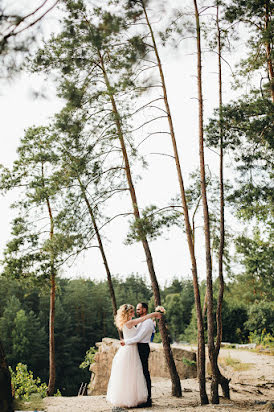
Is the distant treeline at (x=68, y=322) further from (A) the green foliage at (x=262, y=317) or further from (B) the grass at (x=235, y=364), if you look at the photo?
(B) the grass at (x=235, y=364)

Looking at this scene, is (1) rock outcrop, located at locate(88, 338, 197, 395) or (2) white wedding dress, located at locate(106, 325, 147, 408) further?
(1) rock outcrop, located at locate(88, 338, 197, 395)

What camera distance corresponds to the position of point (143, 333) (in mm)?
5906

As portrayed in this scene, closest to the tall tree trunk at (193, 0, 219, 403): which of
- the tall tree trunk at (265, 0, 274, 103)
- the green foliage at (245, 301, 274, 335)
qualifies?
the tall tree trunk at (265, 0, 274, 103)

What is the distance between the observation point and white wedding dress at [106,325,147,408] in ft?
18.9

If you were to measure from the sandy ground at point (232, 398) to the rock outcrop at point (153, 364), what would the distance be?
1.61 m

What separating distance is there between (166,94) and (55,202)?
6.50 m

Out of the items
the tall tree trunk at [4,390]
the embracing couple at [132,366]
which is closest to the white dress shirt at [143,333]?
the embracing couple at [132,366]

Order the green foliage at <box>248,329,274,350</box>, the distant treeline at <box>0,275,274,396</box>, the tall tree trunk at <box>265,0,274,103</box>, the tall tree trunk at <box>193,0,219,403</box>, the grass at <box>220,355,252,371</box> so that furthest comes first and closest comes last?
the distant treeline at <box>0,275,274,396</box> < the green foliage at <box>248,329,274,350</box> < the grass at <box>220,355,252,371</box> < the tall tree trunk at <box>265,0,274,103</box> < the tall tree trunk at <box>193,0,219,403</box>

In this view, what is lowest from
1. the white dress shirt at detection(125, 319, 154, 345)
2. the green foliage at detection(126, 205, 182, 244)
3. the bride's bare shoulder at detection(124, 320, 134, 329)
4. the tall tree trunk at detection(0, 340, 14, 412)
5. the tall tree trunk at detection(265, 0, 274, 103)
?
the tall tree trunk at detection(0, 340, 14, 412)

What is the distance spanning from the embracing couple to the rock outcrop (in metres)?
5.34

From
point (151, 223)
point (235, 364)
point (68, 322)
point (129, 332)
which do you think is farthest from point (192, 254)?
point (68, 322)

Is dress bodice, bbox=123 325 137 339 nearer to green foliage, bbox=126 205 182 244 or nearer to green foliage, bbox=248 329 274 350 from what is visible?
green foliage, bbox=126 205 182 244

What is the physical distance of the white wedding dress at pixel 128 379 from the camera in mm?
5762

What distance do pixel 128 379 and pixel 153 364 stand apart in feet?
24.8
